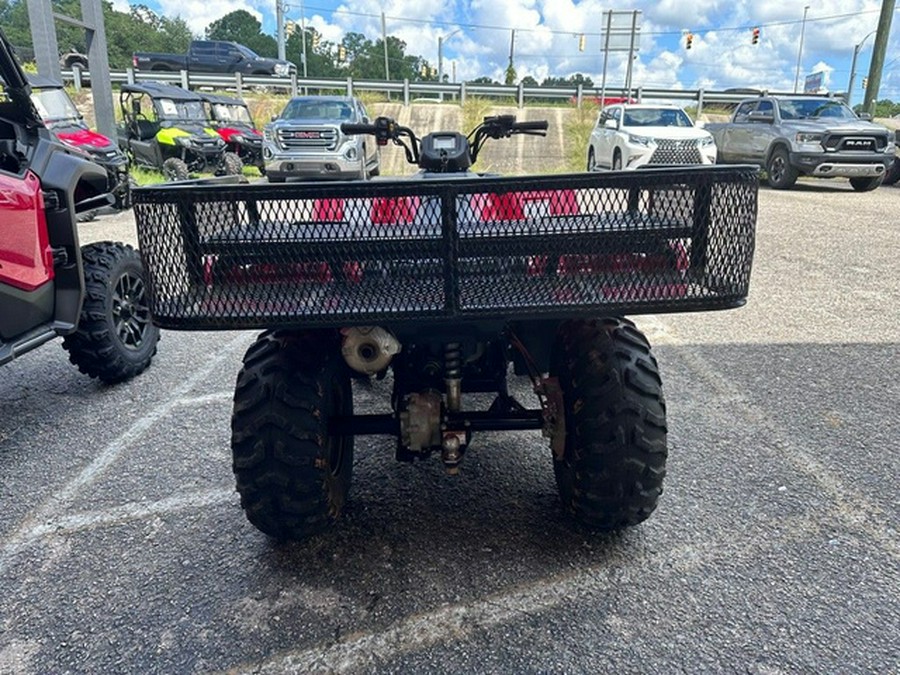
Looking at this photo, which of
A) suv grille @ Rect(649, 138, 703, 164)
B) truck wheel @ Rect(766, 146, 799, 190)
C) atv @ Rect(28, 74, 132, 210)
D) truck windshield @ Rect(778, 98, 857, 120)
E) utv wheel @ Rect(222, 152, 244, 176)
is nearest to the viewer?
atv @ Rect(28, 74, 132, 210)

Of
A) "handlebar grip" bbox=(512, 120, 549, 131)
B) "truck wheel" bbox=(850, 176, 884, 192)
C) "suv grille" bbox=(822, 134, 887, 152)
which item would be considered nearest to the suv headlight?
"suv grille" bbox=(822, 134, 887, 152)

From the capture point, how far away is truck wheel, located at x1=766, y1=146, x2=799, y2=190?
13.1 metres

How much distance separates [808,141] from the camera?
1261 centimetres

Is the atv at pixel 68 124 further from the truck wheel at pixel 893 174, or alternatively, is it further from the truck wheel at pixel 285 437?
the truck wheel at pixel 893 174

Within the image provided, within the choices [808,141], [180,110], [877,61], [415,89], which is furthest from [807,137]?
[415,89]

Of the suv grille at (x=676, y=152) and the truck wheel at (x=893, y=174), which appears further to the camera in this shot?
the truck wheel at (x=893, y=174)

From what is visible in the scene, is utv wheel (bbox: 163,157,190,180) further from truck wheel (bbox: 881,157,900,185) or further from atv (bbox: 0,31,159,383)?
truck wheel (bbox: 881,157,900,185)

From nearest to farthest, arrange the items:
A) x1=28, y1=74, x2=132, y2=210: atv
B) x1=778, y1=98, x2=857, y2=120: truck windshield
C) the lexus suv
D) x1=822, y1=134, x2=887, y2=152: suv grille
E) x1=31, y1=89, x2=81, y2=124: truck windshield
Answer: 1. x1=28, y1=74, x2=132, y2=210: atv
2. x1=31, y1=89, x2=81, y2=124: truck windshield
3. x1=822, y1=134, x2=887, y2=152: suv grille
4. the lexus suv
5. x1=778, y1=98, x2=857, y2=120: truck windshield

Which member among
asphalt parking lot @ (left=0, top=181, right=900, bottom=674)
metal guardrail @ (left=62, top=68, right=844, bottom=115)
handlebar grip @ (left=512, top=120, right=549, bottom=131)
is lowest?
asphalt parking lot @ (left=0, top=181, right=900, bottom=674)

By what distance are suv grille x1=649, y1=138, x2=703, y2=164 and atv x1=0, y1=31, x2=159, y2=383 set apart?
1094 cm

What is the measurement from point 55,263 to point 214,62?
2977 centimetres

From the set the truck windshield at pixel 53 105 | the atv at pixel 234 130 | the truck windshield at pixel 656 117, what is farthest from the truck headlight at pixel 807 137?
the truck windshield at pixel 53 105

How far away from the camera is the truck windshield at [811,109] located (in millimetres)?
13445

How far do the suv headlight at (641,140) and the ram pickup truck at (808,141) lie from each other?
2.62 meters
